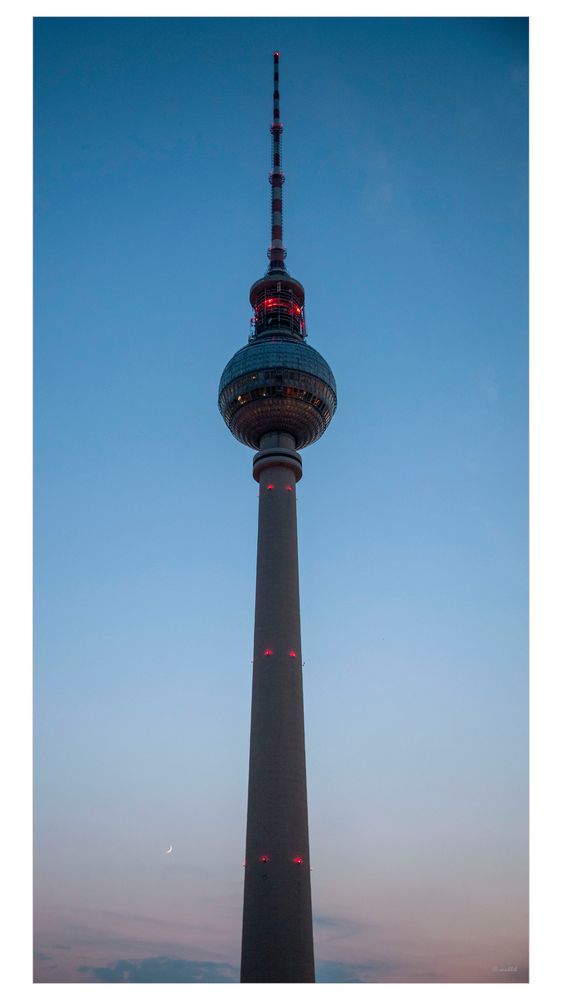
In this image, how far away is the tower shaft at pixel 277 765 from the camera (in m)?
62.9

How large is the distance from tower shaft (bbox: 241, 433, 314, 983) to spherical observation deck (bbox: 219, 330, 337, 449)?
4398 mm

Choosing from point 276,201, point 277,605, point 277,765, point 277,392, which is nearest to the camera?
point 277,765

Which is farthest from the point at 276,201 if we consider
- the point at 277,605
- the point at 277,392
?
the point at 277,605

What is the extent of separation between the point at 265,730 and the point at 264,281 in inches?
2060

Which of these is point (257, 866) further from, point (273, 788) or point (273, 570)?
point (273, 570)

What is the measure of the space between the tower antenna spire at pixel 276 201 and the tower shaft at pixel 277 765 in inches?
1095

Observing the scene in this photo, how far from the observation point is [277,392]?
86688mm

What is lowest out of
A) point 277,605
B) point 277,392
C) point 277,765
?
point 277,765

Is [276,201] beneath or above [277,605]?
above

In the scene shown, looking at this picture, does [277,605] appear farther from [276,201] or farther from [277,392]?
[276,201]

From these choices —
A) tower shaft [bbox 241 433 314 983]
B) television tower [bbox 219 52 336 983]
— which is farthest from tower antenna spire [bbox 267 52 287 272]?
tower shaft [bbox 241 433 314 983]

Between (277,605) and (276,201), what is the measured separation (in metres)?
52.4

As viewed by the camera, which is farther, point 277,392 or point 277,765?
point 277,392

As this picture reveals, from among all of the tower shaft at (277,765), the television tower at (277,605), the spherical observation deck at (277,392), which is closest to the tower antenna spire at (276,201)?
the television tower at (277,605)
